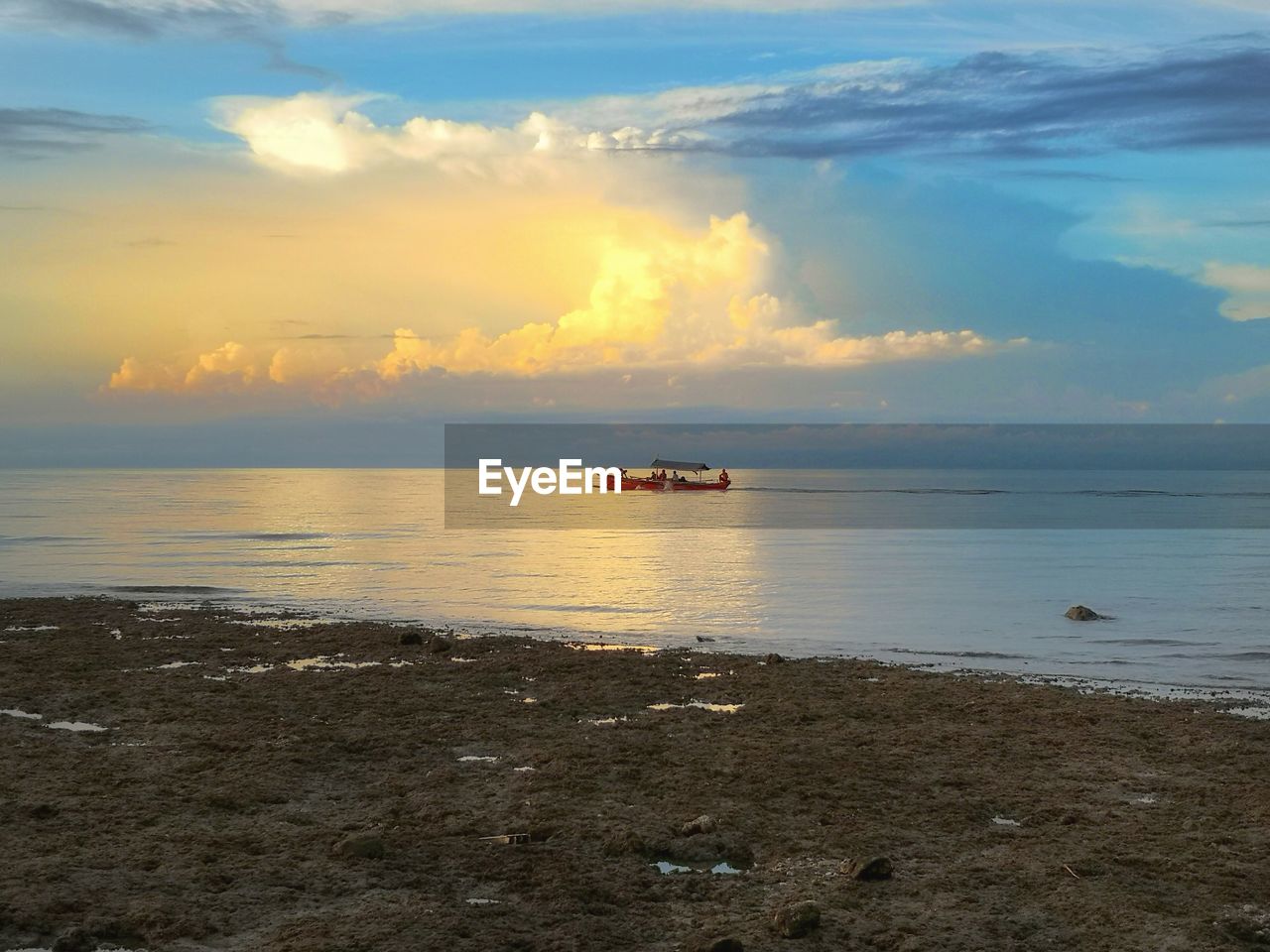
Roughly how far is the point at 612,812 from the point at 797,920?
278cm

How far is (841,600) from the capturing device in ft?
96.3

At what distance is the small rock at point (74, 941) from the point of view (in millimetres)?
6754

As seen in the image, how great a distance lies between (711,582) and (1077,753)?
22474 mm

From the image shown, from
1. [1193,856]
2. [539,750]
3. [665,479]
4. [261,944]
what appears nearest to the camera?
[261,944]

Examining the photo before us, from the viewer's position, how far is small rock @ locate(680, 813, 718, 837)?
904 cm

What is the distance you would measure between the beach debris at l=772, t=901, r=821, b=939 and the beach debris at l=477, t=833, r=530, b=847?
2310 mm

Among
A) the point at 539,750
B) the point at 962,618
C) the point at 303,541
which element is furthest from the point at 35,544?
the point at 539,750

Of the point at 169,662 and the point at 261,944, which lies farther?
the point at 169,662

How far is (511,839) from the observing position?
880 centimetres

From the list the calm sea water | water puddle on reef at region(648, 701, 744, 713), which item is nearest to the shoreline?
the calm sea water

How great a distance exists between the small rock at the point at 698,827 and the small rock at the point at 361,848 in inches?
93.5

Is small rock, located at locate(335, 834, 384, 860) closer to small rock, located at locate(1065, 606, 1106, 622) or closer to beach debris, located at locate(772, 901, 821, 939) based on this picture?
beach debris, located at locate(772, 901, 821, 939)

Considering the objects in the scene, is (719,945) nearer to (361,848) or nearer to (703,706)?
(361,848)

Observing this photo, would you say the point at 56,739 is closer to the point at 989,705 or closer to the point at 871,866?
the point at 871,866
